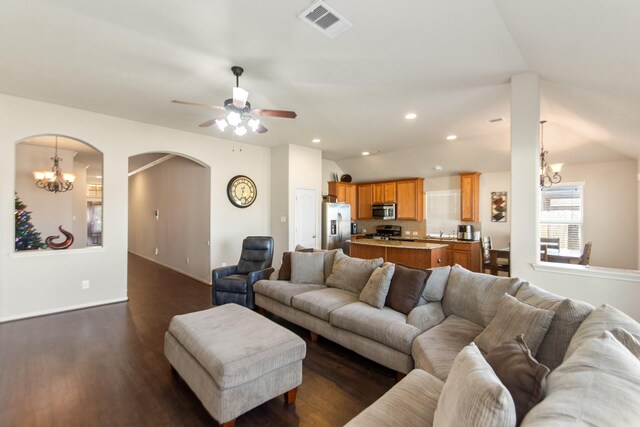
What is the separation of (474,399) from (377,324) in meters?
1.63

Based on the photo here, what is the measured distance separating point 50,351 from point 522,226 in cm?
492

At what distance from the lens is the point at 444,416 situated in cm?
107

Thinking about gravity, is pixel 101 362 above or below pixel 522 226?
below

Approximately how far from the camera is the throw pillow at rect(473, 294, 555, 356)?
66.5 inches

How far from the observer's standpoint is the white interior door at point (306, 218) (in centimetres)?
632

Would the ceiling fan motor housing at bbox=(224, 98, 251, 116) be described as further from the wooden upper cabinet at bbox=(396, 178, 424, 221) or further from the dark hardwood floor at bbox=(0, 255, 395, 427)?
the wooden upper cabinet at bbox=(396, 178, 424, 221)

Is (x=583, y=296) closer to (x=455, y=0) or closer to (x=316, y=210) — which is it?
(x=455, y=0)

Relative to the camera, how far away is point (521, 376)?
1111mm

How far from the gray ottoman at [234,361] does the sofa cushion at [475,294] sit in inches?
57.0

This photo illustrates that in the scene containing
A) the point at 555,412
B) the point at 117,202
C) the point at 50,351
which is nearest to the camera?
the point at 555,412

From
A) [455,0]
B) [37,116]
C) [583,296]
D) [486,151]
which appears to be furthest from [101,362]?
[486,151]

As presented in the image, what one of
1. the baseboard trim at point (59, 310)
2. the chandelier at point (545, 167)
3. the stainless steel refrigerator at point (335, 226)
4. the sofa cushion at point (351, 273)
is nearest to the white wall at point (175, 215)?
the baseboard trim at point (59, 310)

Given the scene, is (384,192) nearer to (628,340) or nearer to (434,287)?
(434,287)

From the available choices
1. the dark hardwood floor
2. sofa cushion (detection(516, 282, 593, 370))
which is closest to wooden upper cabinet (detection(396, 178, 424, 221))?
the dark hardwood floor
